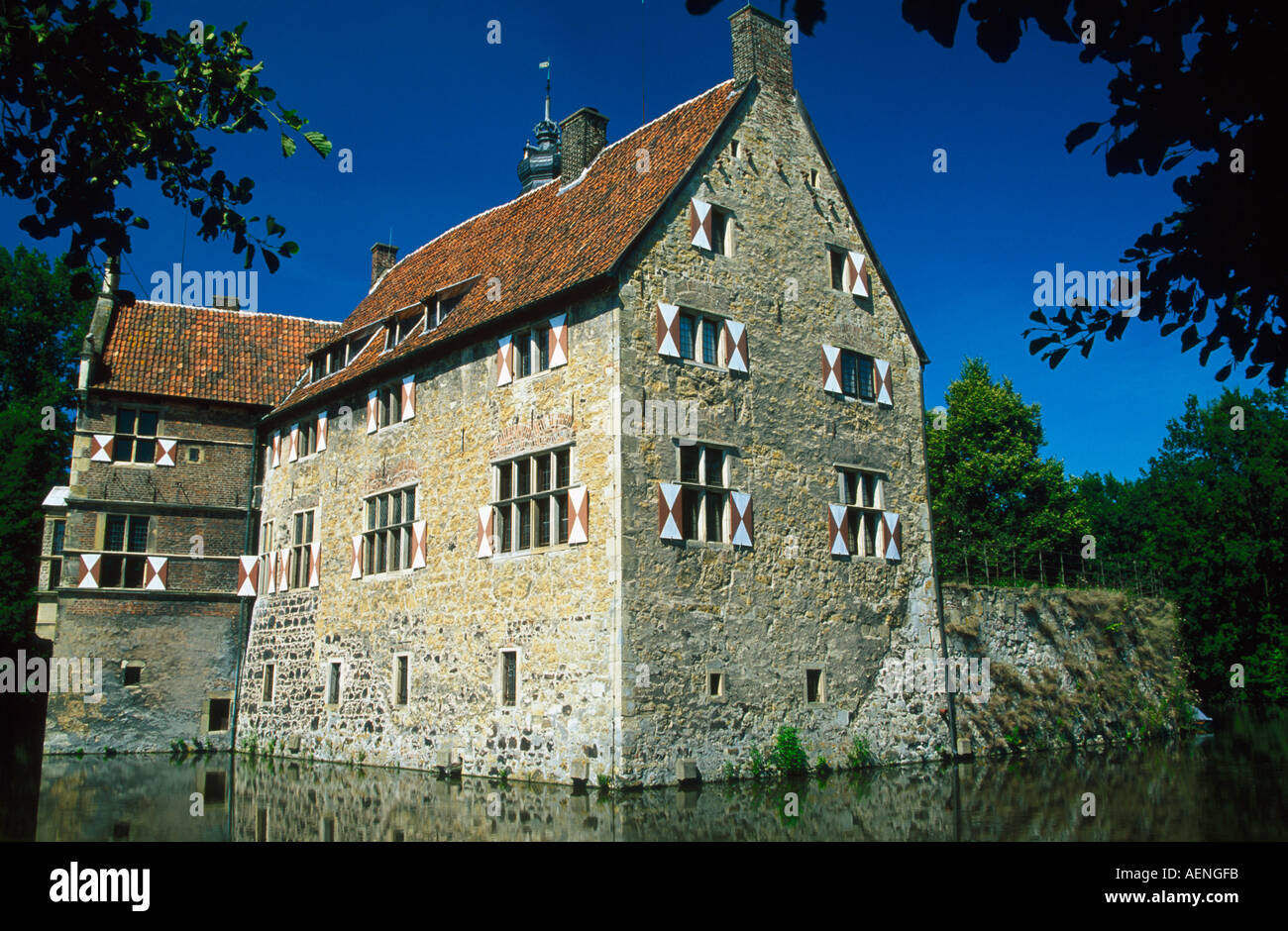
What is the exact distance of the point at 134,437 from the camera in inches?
993

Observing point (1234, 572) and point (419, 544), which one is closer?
point (419, 544)

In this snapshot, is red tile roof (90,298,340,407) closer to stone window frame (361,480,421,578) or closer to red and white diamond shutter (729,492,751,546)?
stone window frame (361,480,421,578)

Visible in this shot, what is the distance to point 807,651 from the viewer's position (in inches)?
693

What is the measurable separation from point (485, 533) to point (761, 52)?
33.1ft

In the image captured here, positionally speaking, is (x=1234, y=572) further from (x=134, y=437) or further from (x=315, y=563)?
(x=134, y=437)

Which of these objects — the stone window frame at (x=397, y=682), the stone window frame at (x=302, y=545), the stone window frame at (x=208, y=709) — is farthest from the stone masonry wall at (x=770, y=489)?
the stone window frame at (x=208, y=709)

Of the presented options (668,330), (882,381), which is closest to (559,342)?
(668,330)

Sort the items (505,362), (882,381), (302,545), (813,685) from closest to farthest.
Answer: (813,685)
(505,362)
(882,381)
(302,545)

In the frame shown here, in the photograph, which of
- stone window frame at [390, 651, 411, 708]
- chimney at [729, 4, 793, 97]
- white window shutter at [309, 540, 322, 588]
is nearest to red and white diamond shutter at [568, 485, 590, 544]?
stone window frame at [390, 651, 411, 708]

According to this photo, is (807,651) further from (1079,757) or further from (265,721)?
(265,721)
